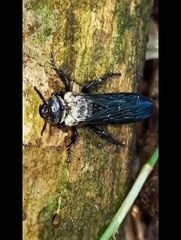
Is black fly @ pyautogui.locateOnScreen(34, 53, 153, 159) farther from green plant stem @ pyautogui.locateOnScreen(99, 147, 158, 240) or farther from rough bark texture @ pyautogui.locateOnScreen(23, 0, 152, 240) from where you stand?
green plant stem @ pyautogui.locateOnScreen(99, 147, 158, 240)

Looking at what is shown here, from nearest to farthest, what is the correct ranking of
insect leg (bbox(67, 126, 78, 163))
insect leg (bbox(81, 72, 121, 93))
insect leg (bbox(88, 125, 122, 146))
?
insect leg (bbox(67, 126, 78, 163))
insect leg (bbox(81, 72, 121, 93))
insect leg (bbox(88, 125, 122, 146))

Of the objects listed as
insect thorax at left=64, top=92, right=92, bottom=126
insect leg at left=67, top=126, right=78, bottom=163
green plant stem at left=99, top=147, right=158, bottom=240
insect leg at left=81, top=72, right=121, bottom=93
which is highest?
insect leg at left=81, top=72, right=121, bottom=93

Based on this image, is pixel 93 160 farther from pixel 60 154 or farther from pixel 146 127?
pixel 146 127

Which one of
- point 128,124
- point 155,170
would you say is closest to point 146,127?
point 155,170

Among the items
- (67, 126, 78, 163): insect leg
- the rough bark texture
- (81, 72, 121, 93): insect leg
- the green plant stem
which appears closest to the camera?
the rough bark texture

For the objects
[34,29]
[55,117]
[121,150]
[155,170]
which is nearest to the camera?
[34,29]

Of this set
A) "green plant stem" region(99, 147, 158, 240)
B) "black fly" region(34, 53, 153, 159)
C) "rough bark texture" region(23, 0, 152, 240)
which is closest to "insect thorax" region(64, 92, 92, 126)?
"black fly" region(34, 53, 153, 159)

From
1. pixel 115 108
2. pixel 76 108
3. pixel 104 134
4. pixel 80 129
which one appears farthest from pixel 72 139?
pixel 115 108
